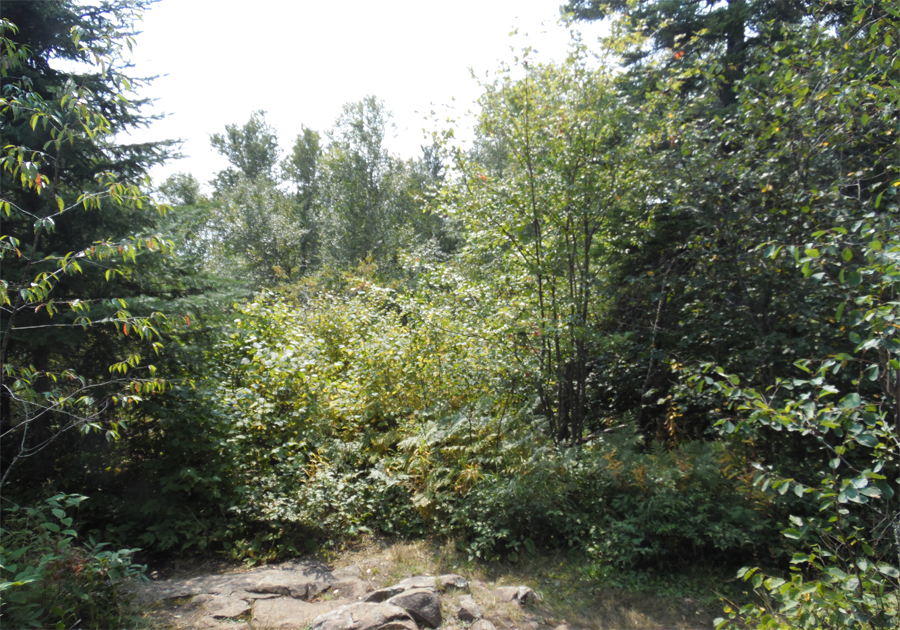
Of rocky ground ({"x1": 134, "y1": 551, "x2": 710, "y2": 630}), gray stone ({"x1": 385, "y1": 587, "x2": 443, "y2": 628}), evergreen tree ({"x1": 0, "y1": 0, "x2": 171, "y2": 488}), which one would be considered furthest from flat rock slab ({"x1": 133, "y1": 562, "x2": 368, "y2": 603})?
evergreen tree ({"x1": 0, "y1": 0, "x2": 171, "y2": 488})

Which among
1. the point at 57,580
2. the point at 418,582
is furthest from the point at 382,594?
the point at 57,580

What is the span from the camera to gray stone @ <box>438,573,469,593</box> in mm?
4145

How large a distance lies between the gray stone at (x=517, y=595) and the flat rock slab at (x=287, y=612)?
4.01ft

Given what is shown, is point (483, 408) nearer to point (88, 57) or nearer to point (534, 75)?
point (534, 75)

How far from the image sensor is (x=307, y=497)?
4988mm

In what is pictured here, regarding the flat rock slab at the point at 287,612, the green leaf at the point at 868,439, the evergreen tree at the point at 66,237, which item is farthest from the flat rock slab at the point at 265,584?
the green leaf at the point at 868,439

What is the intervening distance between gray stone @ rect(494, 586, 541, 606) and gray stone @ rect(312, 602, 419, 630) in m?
0.89

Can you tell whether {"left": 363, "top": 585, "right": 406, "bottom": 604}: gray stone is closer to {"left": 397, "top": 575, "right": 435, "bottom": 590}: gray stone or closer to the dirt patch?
{"left": 397, "top": 575, "right": 435, "bottom": 590}: gray stone

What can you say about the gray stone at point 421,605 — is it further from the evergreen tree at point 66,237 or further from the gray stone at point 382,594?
the evergreen tree at point 66,237

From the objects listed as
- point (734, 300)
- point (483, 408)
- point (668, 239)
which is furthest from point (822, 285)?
point (483, 408)

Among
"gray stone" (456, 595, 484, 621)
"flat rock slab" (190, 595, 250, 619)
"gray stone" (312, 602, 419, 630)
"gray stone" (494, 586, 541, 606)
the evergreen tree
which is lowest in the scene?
"gray stone" (494, 586, 541, 606)

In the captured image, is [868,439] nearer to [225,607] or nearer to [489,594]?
[489,594]

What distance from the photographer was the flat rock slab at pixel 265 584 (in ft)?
12.7

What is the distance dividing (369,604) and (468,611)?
73 centimetres
